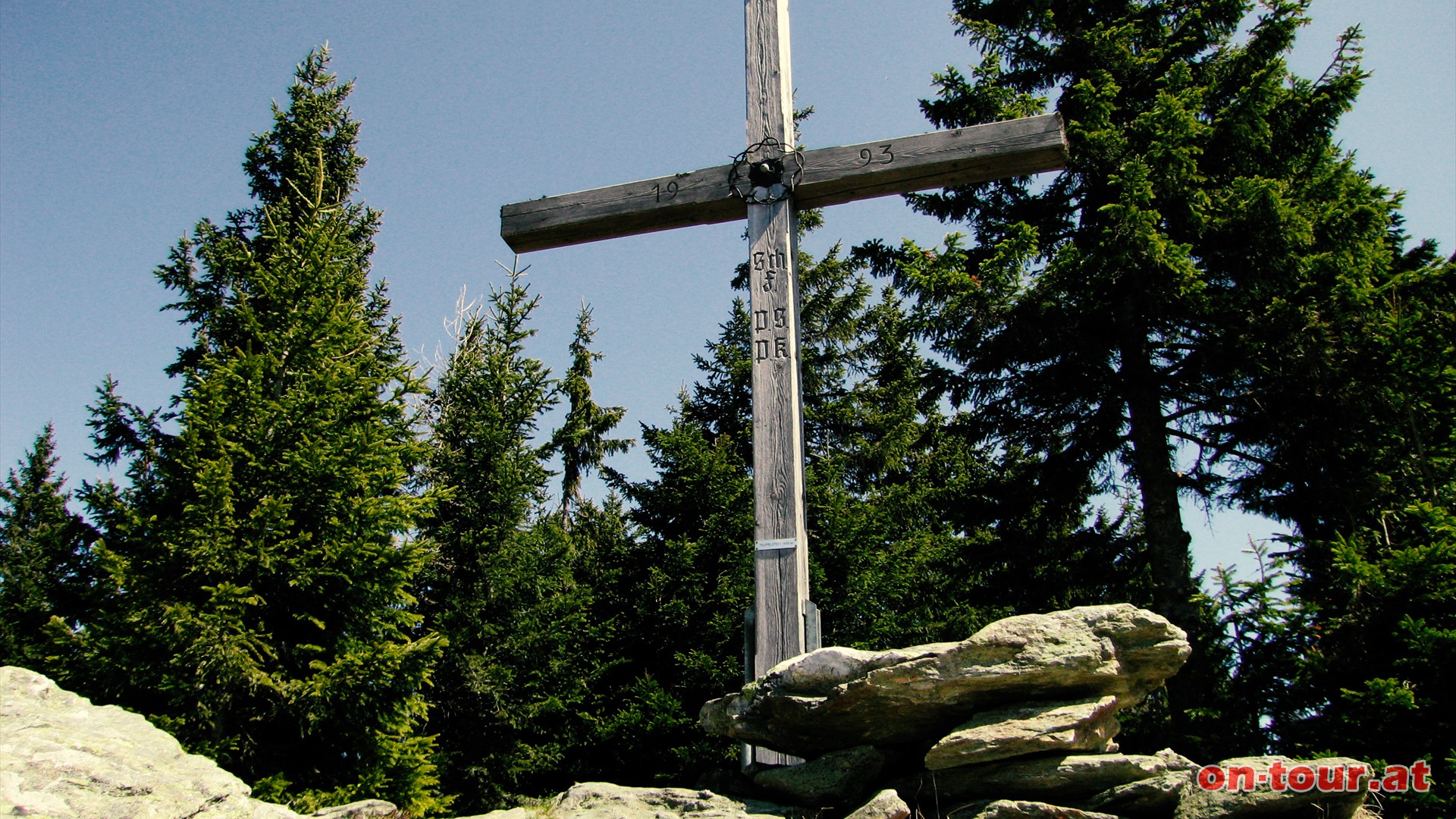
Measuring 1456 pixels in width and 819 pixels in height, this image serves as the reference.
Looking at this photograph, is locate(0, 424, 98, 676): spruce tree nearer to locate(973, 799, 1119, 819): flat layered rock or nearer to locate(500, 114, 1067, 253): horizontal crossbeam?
locate(500, 114, 1067, 253): horizontal crossbeam

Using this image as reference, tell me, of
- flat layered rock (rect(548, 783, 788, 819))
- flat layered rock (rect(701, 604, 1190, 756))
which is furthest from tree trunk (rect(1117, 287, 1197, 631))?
flat layered rock (rect(548, 783, 788, 819))

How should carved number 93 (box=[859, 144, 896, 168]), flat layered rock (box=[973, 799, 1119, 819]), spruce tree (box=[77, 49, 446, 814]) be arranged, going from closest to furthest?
1. flat layered rock (box=[973, 799, 1119, 819])
2. carved number 93 (box=[859, 144, 896, 168])
3. spruce tree (box=[77, 49, 446, 814])

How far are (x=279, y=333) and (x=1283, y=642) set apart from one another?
A: 9.72m

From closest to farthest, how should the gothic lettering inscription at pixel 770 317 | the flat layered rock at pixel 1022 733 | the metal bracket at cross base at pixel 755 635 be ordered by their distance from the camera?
1. the flat layered rock at pixel 1022 733
2. the metal bracket at cross base at pixel 755 635
3. the gothic lettering inscription at pixel 770 317

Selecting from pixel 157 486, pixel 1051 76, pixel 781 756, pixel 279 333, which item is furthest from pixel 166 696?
pixel 1051 76

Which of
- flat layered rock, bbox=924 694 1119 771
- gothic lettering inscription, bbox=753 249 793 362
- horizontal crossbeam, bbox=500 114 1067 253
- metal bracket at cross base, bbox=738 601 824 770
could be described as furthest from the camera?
horizontal crossbeam, bbox=500 114 1067 253

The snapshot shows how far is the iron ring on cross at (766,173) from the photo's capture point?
5609 mm

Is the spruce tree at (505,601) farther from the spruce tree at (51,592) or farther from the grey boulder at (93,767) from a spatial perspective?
the grey boulder at (93,767)

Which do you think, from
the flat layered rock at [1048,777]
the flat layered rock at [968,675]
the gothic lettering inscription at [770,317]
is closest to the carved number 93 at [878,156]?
the gothic lettering inscription at [770,317]

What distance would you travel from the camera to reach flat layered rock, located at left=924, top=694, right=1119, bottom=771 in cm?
402

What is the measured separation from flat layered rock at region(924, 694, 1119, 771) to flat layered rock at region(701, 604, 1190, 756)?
0.25ft

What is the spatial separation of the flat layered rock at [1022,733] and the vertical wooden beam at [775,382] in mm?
958

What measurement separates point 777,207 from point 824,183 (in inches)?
13.2

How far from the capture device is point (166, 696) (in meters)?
8.98
